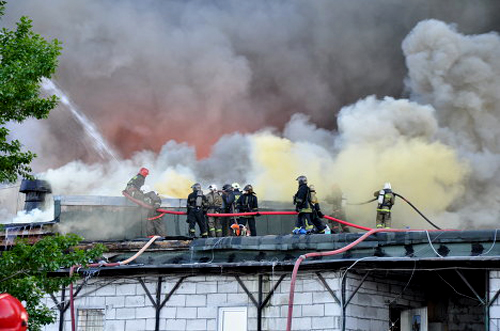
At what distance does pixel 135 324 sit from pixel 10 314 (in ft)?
36.0

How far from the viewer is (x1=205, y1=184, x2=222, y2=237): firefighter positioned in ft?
81.1

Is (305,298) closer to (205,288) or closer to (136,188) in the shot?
(205,288)

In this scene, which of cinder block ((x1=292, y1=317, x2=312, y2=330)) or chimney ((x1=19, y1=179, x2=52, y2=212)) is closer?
cinder block ((x1=292, y1=317, x2=312, y2=330))

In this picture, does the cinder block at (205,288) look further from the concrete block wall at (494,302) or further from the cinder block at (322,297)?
the concrete block wall at (494,302)

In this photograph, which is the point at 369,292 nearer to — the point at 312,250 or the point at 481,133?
the point at 312,250

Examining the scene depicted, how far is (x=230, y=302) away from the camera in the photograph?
63.7 ft

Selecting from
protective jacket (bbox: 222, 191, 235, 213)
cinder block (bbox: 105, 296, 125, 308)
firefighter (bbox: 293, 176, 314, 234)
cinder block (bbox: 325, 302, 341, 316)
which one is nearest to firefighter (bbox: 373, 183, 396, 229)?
firefighter (bbox: 293, 176, 314, 234)

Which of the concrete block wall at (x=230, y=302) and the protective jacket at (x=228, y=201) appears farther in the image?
the protective jacket at (x=228, y=201)

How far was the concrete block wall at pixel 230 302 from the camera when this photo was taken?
60.6 feet

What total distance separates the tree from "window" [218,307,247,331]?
563cm

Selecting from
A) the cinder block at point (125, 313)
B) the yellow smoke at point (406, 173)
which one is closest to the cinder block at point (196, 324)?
the cinder block at point (125, 313)

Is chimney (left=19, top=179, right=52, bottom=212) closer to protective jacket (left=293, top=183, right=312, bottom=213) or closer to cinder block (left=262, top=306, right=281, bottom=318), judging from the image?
protective jacket (left=293, top=183, right=312, bottom=213)

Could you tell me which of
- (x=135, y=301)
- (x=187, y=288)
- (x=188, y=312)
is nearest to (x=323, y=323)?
(x=188, y=312)

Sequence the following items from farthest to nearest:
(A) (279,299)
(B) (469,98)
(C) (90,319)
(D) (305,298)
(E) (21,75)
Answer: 1. (B) (469,98)
2. (C) (90,319)
3. (A) (279,299)
4. (D) (305,298)
5. (E) (21,75)
